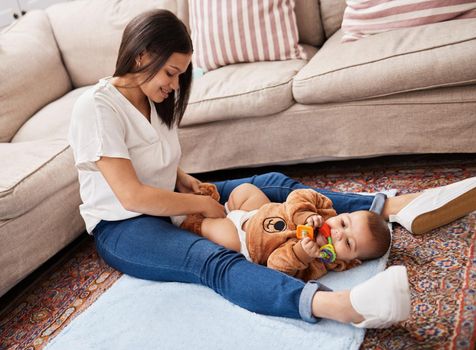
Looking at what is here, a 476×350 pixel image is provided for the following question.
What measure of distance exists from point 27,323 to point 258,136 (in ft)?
3.70

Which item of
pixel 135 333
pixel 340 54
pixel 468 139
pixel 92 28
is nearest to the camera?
pixel 135 333

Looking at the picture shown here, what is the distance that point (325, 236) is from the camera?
1.51 meters

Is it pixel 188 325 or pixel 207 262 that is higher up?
pixel 207 262

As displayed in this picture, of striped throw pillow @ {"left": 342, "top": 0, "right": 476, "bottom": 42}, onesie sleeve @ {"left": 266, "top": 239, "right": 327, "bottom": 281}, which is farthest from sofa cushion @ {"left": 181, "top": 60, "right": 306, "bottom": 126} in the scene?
onesie sleeve @ {"left": 266, "top": 239, "right": 327, "bottom": 281}

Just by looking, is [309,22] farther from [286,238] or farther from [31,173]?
[31,173]

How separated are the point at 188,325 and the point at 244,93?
101 centimetres

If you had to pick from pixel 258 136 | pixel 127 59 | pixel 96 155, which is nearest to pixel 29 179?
pixel 96 155

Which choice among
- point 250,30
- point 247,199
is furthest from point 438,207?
point 250,30

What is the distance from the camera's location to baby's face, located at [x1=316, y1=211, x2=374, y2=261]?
1.48 meters

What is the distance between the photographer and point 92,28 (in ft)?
9.16

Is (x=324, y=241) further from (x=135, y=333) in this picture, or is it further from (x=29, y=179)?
(x=29, y=179)

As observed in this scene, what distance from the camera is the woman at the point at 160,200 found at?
131 cm

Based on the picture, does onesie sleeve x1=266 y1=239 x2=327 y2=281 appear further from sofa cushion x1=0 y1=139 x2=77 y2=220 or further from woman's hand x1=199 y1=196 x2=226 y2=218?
sofa cushion x1=0 y1=139 x2=77 y2=220

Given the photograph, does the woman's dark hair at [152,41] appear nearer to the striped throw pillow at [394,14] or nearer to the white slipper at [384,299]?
the white slipper at [384,299]
